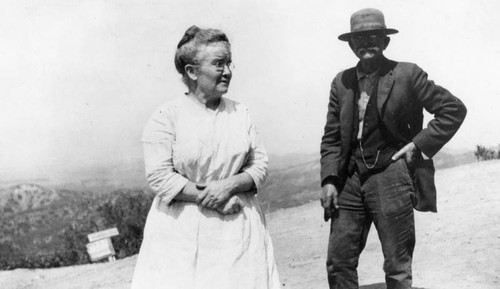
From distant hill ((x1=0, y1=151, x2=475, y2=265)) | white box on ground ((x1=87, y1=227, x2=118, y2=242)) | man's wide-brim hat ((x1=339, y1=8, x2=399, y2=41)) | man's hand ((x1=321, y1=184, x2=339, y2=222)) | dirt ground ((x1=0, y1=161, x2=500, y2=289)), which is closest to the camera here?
man's wide-brim hat ((x1=339, y1=8, x2=399, y2=41))

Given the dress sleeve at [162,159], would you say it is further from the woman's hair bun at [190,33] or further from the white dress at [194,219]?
the woman's hair bun at [190,33]

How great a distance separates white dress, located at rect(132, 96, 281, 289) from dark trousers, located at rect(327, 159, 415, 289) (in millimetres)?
1033

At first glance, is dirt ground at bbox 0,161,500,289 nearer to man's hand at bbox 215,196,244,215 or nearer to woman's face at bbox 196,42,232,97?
man's hand at bbox 215,196,244,215

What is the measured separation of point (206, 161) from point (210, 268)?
0.51 metres

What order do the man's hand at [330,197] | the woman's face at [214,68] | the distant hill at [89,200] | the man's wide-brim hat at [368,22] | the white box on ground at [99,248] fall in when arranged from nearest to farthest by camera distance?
1. the woman's face at [214,68]
2. the man's wide-brim hat at [368,22]
3. the man's hand at [330,197]
4. the white box on ground at [99,248]
5. the distant hill at [89,200]

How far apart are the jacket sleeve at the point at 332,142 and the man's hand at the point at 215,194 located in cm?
121

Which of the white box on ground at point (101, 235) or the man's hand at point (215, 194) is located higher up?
the man's hand at point (215, 194)

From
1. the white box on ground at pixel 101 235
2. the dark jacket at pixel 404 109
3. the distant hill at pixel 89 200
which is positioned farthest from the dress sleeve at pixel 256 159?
the distant hill at pixel 89 200

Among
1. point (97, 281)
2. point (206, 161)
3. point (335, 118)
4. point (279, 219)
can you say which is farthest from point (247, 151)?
point (279, 219)

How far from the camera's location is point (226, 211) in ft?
9.55

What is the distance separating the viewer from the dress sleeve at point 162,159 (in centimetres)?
284

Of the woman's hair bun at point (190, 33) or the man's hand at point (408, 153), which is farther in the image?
the man's hand at point (408, 153)

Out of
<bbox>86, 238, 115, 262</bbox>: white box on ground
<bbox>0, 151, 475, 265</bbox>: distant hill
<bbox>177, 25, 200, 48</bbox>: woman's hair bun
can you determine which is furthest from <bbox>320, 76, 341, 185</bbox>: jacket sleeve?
<bbox>0, 151, 475, 265</bbox>: distant hill

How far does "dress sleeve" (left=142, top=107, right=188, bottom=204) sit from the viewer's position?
284 cm
